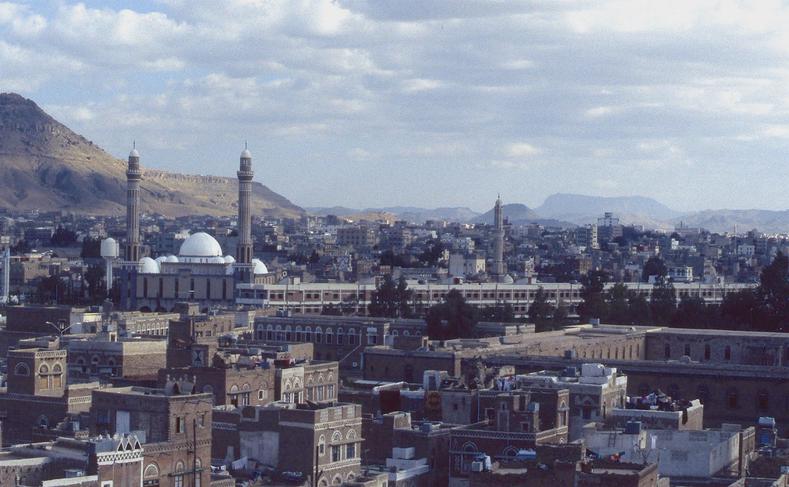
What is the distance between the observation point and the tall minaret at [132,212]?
4203 inches

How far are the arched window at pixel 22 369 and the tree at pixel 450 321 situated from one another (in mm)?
30539

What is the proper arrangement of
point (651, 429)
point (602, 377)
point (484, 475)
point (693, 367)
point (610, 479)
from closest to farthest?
point (610, 479) → point (484, 475) → point (651, 429) → point (602, 377) → point (693, 367)

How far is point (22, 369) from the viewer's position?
45500 mm

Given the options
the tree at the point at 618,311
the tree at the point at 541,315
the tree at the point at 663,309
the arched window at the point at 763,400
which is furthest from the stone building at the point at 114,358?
the tree at the point at 663,309

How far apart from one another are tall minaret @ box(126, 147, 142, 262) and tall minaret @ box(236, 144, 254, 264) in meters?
7.67

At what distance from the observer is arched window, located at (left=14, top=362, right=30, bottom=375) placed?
4529cm

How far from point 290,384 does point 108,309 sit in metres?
33.8

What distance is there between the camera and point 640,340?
68.6 meters

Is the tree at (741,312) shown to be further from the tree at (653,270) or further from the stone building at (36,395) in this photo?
the tree at (653,270)

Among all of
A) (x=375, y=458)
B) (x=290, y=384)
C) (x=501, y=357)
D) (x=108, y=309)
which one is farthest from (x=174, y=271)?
(x=375, y=458)

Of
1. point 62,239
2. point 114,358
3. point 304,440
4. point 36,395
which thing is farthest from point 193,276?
point 62,239

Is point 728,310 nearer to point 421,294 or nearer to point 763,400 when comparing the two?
point 763,400

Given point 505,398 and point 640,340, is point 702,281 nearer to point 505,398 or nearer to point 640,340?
point 640,340

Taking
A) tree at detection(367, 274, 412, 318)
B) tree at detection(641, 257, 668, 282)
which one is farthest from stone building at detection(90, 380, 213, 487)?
tree at detection(641, 257, 668, 282)
